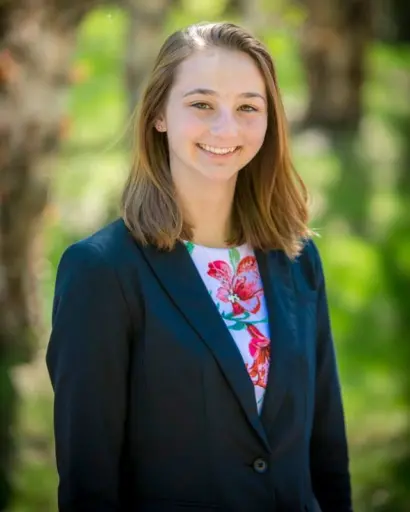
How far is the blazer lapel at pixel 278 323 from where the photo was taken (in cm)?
175

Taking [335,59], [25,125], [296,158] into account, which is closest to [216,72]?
[25,125]

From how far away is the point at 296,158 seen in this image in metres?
6.51

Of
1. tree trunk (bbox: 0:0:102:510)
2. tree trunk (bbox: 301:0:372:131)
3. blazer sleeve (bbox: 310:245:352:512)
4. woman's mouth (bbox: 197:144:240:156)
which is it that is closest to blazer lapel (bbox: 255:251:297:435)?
blazer sleeve (bbox: 310:245:352:512)

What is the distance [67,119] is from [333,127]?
3191 mm

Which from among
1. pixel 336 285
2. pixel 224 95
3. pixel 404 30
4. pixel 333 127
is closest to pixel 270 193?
pixel 224 95

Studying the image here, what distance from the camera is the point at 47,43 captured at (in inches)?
151

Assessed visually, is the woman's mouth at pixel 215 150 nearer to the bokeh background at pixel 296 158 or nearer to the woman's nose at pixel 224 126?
the woman's nose at pixel 224 126

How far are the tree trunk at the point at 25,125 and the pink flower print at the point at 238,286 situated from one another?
2.13m

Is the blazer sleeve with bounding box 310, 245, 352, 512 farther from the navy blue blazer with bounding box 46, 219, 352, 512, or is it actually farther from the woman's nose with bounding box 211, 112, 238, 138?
the woman's nose with bounding box 211, 112, 238, 138

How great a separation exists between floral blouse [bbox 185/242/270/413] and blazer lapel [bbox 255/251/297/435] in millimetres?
15

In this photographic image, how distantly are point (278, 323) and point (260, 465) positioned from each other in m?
0.25

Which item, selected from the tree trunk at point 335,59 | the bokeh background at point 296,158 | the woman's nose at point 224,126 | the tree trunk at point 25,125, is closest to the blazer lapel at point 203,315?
the woman's nose at point 224,126

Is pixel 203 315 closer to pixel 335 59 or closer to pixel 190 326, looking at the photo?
pixel 190 326

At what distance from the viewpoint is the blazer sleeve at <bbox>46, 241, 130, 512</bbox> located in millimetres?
1657
